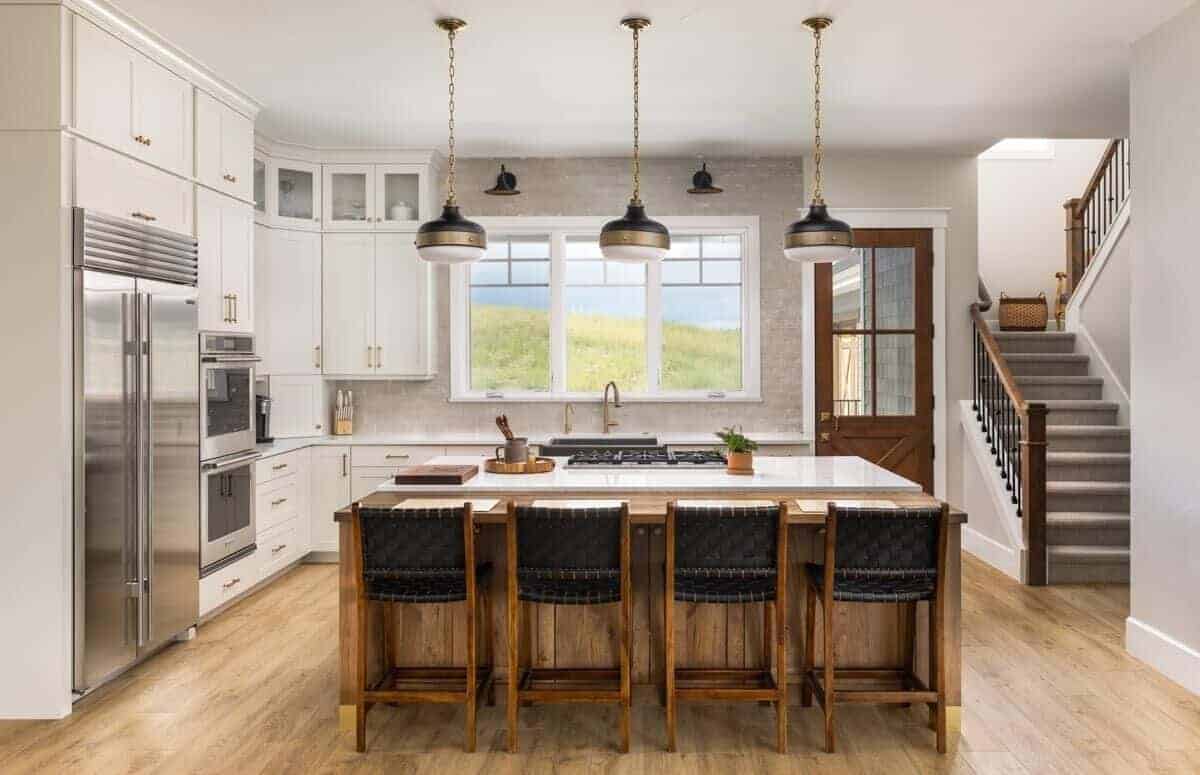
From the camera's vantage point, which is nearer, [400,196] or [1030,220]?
[400,196]

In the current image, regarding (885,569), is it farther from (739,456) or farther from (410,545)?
(410,545)

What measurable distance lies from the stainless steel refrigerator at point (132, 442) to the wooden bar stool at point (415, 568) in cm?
135

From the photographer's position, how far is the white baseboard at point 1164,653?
358 cm

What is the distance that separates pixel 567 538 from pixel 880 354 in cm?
423

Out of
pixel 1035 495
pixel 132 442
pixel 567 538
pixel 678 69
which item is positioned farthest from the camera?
pixel 1035 495

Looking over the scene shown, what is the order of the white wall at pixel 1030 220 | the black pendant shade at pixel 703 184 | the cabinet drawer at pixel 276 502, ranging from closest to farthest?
1. the cabinet drawer at pixel 276 502
2. the black pendant shade at pixel 703 184
3. the white wall at pixel 1030 220

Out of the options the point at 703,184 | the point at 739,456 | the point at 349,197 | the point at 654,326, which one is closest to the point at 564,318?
the point at 654,326

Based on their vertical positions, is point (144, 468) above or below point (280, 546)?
above

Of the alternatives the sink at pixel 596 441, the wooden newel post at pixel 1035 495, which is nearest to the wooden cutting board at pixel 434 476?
the sink at pixel 596 441

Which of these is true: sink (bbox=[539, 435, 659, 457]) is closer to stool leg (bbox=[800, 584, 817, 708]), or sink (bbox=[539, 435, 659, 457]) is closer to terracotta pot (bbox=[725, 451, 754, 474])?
terracotta pot (bbox=[725, 451, 754, 474])

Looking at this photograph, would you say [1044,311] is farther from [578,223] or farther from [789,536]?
[789,536]

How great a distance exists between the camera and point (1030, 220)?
8219 mm

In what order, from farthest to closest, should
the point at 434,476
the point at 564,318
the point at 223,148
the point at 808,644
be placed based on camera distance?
the point at 564,318
the point at 223,148
the point at 434,476
the point at 808,644

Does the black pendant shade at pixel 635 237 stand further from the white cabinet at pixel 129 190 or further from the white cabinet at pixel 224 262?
the white cabinet at pixel 224 262
